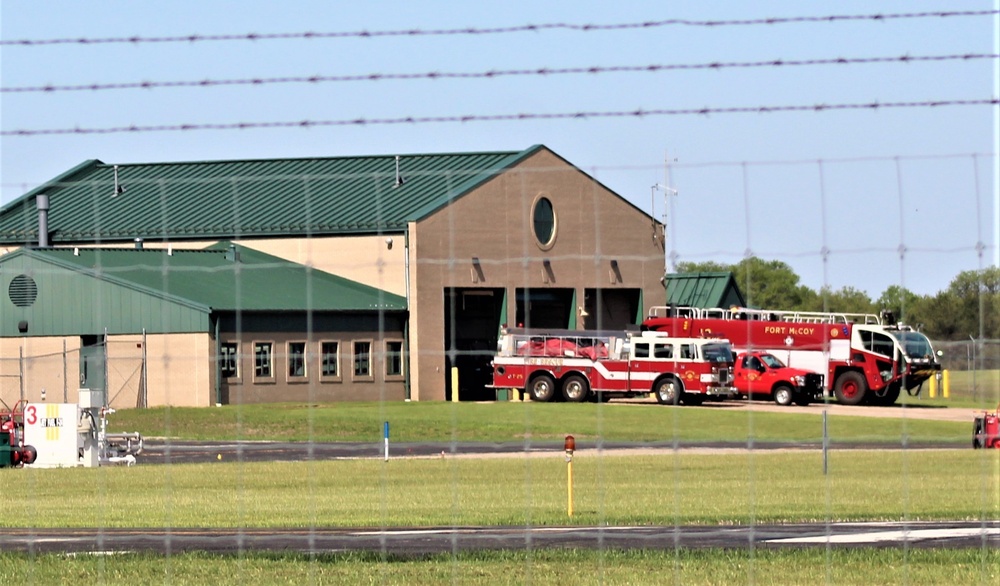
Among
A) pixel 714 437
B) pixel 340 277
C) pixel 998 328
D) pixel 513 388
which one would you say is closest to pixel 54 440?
pixel 714 437

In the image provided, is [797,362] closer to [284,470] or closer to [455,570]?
[455,570]

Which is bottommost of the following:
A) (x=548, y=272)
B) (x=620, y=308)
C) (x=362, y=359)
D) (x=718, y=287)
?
(x=362, y=359)

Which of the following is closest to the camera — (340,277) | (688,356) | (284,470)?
(340,277)

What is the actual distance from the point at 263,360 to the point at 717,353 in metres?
6.03

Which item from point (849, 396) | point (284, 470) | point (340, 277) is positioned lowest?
point (284, 470)

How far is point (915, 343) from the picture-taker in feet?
32.4

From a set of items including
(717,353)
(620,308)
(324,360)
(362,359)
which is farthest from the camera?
(717,353)

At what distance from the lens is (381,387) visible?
1070 centimetres

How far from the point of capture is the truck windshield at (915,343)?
9.75m

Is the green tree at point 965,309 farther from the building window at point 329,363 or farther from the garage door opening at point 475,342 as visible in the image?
the building window at point 329,363

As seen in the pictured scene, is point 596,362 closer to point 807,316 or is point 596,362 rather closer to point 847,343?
point 847,343

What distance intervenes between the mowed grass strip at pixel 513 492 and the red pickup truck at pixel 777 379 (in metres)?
0.93

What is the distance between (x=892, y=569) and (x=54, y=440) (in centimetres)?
2125

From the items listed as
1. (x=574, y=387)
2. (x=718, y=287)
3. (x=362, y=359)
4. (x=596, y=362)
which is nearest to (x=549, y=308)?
(x=574, y=387)
